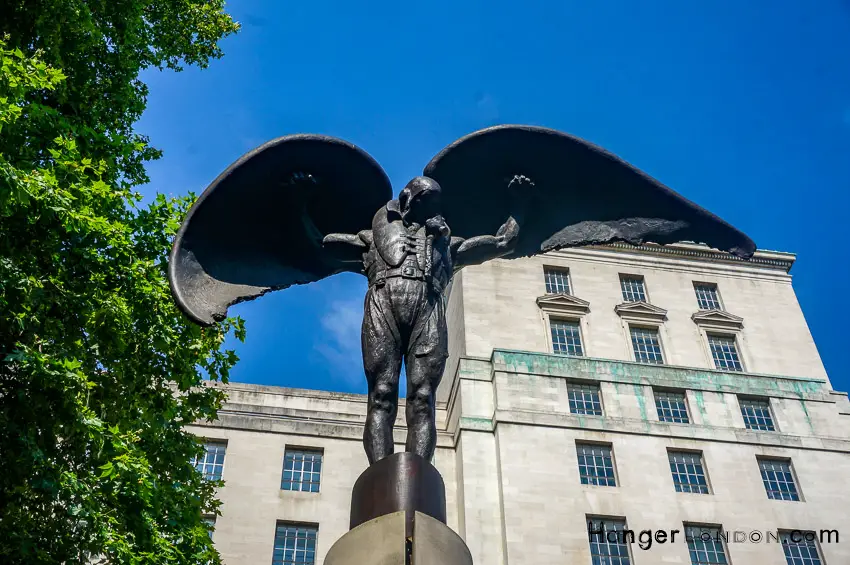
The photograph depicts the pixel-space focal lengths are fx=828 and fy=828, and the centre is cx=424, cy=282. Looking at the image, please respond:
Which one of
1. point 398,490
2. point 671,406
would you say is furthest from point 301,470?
point 398,490

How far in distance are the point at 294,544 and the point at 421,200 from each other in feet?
90.7

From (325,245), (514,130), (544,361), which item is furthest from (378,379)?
(544,361)

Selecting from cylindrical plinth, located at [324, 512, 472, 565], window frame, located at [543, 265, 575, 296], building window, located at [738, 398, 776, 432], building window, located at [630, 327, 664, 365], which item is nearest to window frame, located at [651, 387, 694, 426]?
building window, located at [630, 327, 664, 365]

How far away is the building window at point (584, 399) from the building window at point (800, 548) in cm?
870

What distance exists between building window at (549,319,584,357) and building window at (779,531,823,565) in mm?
11680

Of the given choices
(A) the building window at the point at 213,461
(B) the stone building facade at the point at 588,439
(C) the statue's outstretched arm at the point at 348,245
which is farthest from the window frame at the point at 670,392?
(C) the statue's outstretched arm at the point at 348,245

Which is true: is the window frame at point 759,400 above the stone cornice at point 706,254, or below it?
below

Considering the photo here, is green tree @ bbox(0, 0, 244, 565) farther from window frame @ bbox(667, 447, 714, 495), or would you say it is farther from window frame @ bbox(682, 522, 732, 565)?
window frame @ bbox(667, 447, 714, 495)

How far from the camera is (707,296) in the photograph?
43.7 metres

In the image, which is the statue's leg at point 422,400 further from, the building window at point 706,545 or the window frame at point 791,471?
the window frame at point 791,471

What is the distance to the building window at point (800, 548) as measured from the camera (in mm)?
32344

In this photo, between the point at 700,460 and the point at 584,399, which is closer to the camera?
the point at 700,460

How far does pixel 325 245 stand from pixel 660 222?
277cm

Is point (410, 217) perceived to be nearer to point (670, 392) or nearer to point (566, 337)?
point (670, 392)
